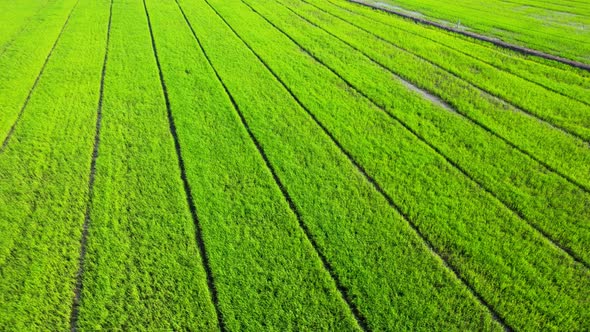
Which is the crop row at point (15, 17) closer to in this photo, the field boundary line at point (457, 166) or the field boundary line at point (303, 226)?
the field boundary line at point (303, 226)

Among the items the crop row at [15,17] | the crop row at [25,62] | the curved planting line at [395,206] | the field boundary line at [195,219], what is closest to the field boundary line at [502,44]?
the curved planting line at [395,206]

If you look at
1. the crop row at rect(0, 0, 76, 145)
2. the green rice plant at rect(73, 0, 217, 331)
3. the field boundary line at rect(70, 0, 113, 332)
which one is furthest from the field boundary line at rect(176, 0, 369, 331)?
the crop row at rect(0, 0, 76, 145)

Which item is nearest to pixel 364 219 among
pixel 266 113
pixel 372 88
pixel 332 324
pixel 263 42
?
pixel 332 324

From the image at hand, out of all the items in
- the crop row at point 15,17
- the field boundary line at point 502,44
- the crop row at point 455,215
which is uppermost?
the crop row at point 15,17

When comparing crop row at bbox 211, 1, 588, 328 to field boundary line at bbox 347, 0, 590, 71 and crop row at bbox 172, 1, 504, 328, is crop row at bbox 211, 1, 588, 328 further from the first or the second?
field boundary line at bbox 347, 0, 590, 71

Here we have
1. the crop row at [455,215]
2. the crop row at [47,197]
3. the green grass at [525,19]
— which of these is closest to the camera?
the crop row at [47,197]
